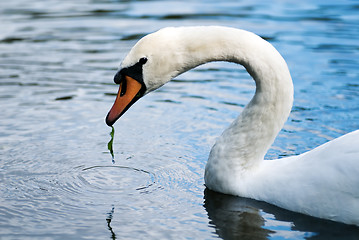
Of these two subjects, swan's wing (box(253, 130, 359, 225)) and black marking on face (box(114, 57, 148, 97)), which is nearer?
swan's wing (box(253, 130, 359, 225))

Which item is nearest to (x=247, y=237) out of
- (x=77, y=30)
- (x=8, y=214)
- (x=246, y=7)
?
(x=8, y=214)

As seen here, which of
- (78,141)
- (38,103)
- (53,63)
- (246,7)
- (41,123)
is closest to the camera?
(78,141)

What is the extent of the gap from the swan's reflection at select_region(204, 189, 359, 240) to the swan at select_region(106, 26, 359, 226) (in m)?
0.06

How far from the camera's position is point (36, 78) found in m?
10.5

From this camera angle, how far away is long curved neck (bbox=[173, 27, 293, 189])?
577cm

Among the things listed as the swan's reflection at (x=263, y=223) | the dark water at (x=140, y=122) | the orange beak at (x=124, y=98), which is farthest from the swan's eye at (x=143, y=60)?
the swan's reflection at (x=263, y=223)

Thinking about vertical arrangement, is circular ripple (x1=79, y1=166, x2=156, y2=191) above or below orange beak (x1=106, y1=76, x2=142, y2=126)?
below

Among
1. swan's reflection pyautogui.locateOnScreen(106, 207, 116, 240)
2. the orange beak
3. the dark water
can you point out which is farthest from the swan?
swan's reflection pyautogui.locateOnScreen(106, 207, 116, 240)

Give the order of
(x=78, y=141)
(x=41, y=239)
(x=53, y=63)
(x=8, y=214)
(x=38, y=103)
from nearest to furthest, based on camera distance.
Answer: (x=41, y=239) < (x=8, y=214) < (x=78, y=141) < (x=38, y=103) < (x=53, y=63)

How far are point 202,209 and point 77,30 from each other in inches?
324

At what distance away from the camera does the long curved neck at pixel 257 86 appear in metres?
5.77

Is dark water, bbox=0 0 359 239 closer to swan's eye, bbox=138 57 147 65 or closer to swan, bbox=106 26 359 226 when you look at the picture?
swan, bbox=106 26 359 226

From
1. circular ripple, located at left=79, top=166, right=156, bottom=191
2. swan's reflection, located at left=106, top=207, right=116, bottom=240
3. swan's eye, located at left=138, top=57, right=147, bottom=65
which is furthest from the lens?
circular ripple, located at left=79, top=166, right=156, bottom=191

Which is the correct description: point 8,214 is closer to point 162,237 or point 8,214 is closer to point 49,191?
point 49,191
